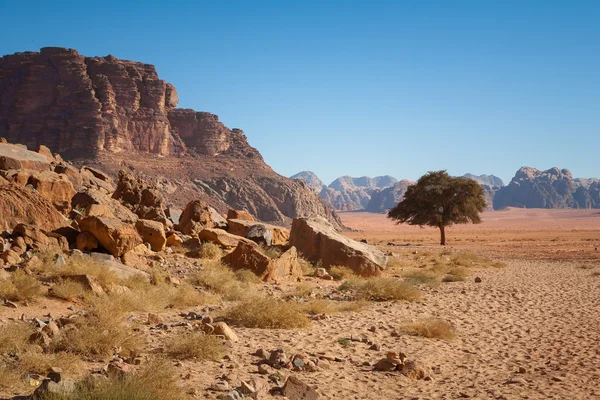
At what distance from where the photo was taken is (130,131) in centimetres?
9694

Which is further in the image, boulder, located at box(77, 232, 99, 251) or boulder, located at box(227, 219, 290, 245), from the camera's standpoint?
boulder, located at box(227, 219, 290, 245)

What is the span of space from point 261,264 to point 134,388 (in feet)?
32.0

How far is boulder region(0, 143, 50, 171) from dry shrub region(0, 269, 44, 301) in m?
8.95

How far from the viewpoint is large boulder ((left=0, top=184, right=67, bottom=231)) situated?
12703 mm

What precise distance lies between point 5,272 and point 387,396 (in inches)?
311

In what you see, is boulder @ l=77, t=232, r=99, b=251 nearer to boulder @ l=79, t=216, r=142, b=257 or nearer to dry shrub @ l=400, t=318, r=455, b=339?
boulder @ l=79, t=216, r=142, b=257

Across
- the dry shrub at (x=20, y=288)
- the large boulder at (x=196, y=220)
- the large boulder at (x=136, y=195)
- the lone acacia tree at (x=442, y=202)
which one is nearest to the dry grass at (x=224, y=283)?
the dry shrub at (x=20, y=288)

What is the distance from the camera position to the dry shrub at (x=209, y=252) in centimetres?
1602

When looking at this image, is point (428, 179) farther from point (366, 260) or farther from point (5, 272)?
point (5, 272)

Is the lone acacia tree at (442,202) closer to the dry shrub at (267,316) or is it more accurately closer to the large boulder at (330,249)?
the large boulder at (330,249)

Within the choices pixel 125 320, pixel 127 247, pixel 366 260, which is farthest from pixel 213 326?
pixel 366 260

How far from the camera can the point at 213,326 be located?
8133mm

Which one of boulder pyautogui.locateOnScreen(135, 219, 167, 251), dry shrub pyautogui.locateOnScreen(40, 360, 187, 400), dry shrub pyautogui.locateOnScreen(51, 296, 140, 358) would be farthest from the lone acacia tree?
dry shrub pyautogui.locateOnScreen(40, 360, 187, 400)

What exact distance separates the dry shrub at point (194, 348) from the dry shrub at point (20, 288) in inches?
146
